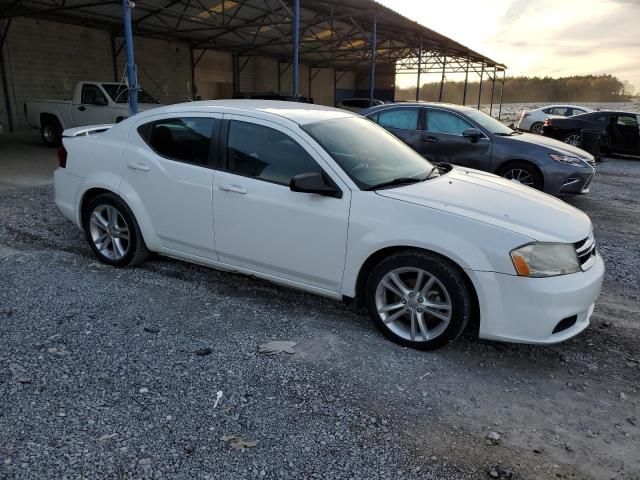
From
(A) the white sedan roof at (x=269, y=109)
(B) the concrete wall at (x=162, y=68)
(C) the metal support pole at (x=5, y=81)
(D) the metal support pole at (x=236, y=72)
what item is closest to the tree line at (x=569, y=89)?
(D) the metal support pole at (x=236, y=72)

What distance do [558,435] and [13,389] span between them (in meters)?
3.04

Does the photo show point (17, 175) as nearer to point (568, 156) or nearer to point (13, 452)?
point (13, 452)

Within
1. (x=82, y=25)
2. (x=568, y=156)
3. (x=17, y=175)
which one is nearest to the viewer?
(x=568, y=156)

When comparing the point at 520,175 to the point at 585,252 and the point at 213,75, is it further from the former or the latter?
the point at 213,75

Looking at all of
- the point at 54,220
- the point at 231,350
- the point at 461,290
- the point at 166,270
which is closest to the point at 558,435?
the point at 461,290

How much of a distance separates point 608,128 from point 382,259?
47.6 ft

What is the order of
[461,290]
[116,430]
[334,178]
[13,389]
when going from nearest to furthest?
1. [116,430]
2. [13,389]
3. [461,290]
4. [334,178]

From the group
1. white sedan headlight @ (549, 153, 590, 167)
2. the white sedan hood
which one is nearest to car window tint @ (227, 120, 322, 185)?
the white sedan hood

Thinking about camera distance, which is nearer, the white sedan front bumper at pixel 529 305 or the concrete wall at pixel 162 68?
the white sedan front bumper at pixel 529 305

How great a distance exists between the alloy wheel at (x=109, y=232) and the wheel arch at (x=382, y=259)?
2345 mm

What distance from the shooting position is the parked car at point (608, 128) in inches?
574

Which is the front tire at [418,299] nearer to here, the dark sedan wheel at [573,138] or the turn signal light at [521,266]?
the turn signal light at [521,266]

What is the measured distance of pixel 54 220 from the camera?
6.32 metres

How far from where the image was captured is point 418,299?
10.9 ft
